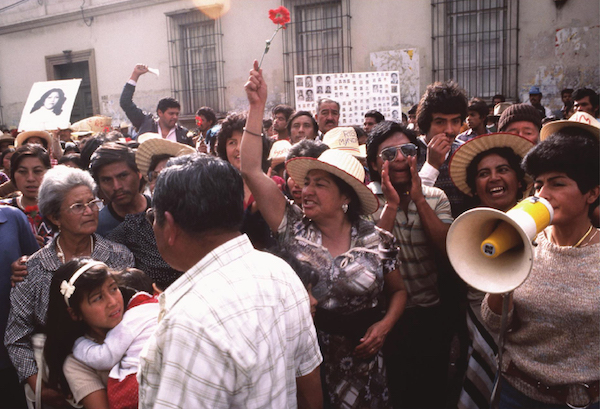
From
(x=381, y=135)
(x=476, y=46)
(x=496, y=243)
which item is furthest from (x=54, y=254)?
(x=476, y=46)

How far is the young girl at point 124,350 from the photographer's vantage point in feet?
6.62

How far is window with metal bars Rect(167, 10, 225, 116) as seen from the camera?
13086 mm

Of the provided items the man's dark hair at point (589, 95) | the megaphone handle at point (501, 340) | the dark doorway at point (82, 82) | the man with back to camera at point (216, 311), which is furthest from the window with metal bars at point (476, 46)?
the dark doorway at point (82, 82)

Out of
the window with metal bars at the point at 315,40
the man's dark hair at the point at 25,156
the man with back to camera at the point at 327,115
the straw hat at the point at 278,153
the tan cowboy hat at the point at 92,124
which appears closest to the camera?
the man's dark hair at the point at 25,156

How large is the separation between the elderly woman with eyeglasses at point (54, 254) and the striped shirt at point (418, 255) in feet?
5.23

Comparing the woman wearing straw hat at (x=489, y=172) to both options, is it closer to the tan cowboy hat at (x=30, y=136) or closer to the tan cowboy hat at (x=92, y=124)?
the tan cowboy hat at (x=30, y=136)

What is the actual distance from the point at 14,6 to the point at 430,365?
1823 centimetres

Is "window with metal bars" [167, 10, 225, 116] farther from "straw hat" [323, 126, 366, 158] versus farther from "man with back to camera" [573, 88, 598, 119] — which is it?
"straw hat" [323, 126, 366, 158]

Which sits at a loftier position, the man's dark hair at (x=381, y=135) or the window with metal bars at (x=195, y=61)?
the window with metal bars at (x=195, y=61)

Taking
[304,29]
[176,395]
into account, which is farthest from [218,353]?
[304,29]

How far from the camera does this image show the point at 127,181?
3.14 m

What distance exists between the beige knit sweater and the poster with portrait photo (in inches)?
209

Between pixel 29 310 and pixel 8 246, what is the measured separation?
503 mm

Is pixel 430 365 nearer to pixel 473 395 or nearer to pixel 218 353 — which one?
pixel 473 395
